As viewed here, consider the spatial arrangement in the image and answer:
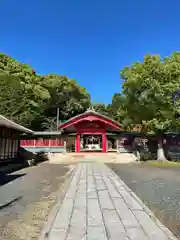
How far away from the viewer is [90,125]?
Result: 27.7 metres

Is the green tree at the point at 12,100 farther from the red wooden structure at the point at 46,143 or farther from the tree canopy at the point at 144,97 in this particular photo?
the red wooden structure at the point at 46,143

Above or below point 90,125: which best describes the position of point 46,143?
below

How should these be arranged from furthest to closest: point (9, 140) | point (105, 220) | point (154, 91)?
point (154, 91)
point (9, 140)
point (105, 220)

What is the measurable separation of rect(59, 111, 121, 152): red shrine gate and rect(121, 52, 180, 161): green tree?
4.08 metres

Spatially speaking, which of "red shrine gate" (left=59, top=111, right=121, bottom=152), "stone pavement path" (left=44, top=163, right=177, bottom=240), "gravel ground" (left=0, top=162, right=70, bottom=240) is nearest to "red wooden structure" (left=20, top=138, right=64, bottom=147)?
"red shrine gate" (left=59, top=111, right=121, bottom=152)

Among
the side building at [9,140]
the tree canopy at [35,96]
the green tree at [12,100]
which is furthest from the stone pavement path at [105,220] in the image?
the tree canopy at [35,96]

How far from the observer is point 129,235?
150 inches

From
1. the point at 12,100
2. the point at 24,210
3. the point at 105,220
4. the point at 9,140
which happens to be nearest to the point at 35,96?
the point at 12,100

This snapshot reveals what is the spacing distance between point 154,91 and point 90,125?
28.6ft

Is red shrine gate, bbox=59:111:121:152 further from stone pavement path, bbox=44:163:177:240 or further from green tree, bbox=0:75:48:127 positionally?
stone pavement path, bbox=44:163:177:240

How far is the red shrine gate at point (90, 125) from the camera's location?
88.7ft

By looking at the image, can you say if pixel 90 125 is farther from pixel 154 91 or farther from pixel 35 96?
pixel 35 96

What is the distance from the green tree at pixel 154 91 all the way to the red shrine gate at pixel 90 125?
4.08 meters

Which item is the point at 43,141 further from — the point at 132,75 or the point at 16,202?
the point at 16,202
